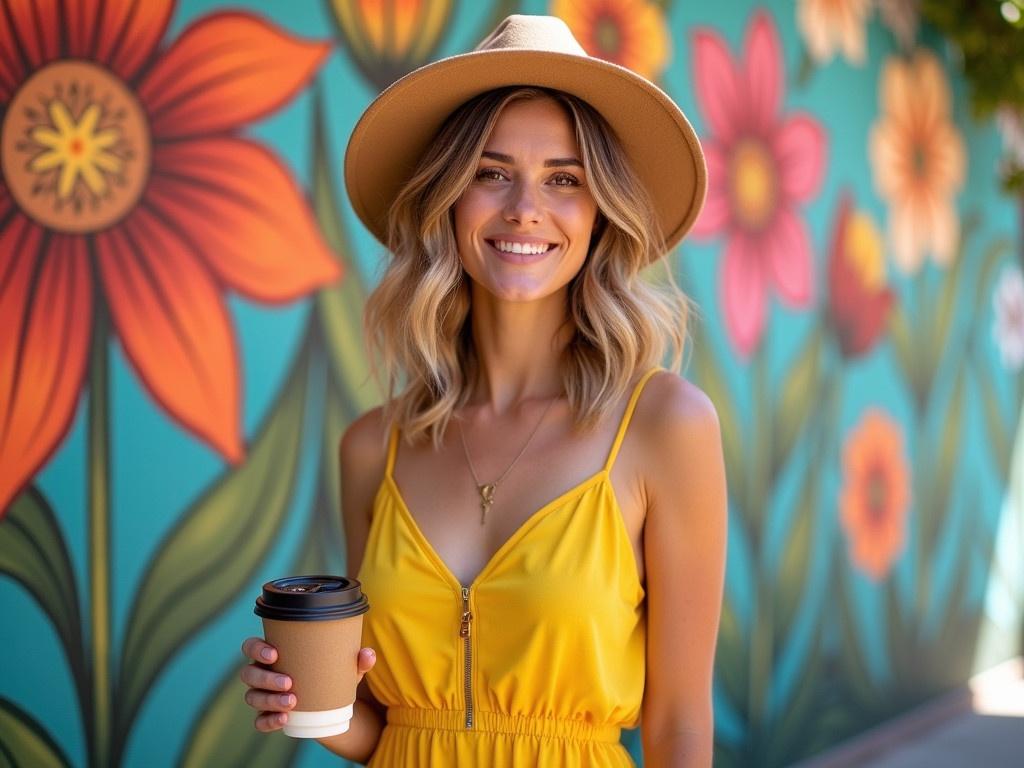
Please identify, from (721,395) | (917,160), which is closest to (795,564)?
(721,395)

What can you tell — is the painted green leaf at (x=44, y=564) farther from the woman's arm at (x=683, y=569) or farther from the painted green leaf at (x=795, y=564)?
the painted green leaf at (x=795, y=564)

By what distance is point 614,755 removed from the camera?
7.02 feet

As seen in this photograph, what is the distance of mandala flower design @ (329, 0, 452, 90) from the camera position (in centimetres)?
330

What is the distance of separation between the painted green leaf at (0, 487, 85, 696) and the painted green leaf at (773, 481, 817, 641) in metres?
2.99

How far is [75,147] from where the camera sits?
8.99 ft

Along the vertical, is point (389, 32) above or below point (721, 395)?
above

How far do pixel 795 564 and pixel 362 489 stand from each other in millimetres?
3079

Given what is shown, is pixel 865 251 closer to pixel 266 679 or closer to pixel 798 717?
pixel 798 717

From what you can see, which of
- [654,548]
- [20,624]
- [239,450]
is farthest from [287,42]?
[654,548]

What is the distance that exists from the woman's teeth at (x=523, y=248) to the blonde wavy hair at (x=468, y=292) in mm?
131

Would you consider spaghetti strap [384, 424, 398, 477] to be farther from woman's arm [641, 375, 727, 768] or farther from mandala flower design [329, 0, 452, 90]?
mandala flower design [329, 0, 452, 90]

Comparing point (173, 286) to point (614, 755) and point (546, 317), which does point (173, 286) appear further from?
point (614, 755)

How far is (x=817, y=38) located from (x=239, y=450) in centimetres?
332

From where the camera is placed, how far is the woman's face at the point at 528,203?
2096 mm
